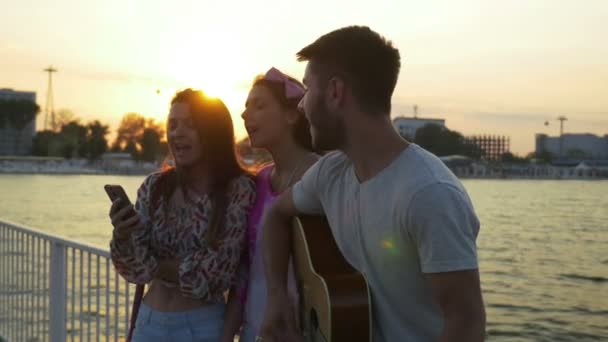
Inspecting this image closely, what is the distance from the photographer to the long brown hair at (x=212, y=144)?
2.89 m

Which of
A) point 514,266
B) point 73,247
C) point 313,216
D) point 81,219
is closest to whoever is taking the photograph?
point 313,216

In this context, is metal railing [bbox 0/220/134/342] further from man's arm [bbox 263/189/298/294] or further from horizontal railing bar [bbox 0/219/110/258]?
man's arm [bbox 263/189/298/294]

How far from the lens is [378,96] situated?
194cm

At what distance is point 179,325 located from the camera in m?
2.79

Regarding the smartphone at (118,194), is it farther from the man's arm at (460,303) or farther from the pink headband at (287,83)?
the man's arm at (460,303)

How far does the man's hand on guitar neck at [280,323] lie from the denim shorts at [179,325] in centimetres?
48

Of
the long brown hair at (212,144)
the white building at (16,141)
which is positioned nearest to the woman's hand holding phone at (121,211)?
the long brown hair at (212,144)

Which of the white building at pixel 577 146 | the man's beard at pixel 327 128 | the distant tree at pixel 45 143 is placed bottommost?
the man's beard at pixel 327 128

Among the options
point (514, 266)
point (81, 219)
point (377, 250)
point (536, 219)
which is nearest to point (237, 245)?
point (377, 250)

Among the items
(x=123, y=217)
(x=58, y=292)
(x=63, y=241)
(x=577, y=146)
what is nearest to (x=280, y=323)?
(x=123, y=217)

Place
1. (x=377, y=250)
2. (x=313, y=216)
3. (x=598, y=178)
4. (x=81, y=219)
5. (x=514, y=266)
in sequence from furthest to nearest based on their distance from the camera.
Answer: (x=598, y=178)
(x=81, y=219)
(x=514, y=266)
(x=313, y=216)
(x=377, y=250)

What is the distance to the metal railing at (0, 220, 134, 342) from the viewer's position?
14.6 feet

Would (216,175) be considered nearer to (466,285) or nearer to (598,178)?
(466,285)

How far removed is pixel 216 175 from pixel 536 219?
1877 inches
